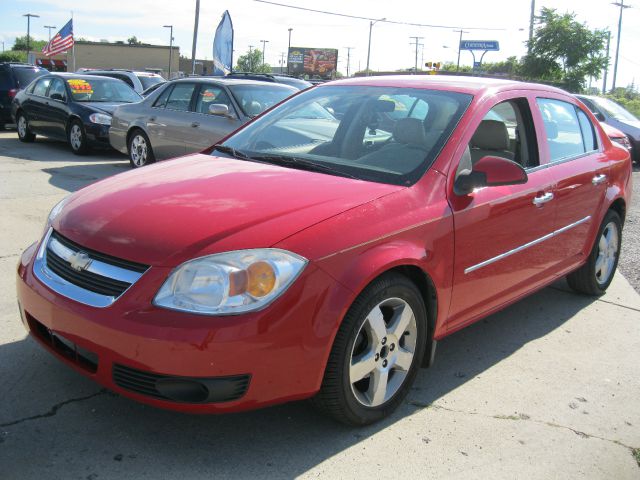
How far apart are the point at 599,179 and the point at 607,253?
80 centimetres

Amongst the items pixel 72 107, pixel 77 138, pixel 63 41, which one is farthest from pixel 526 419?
pixel 63 41

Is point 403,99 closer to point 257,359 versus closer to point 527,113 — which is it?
point 527,113

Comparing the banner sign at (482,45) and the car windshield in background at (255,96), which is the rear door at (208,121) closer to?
the car windshield in background at (255,96)

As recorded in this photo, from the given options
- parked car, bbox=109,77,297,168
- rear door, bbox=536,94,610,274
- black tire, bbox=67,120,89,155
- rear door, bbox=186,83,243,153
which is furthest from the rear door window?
rear door, bbox=536,94,610,274

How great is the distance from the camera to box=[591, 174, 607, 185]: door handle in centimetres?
474

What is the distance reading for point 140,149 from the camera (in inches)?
397

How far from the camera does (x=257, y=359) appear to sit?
2.55 m

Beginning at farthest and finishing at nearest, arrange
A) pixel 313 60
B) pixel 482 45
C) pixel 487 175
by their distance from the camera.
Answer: pixel 313 60 < pixel 482 45 < pixel 487 175

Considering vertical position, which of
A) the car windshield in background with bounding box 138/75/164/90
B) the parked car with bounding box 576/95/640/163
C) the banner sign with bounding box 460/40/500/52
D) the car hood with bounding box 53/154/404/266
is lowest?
the car hood with bounding box 53/154/404/266

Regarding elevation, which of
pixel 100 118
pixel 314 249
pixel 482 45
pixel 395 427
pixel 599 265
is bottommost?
pixel 395 427

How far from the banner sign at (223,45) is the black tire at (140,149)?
433 inches

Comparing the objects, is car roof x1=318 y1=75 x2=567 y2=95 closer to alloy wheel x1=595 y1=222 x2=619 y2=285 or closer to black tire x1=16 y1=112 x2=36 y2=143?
alloy wheel x1=595 y1=222 x2=619 y2=285

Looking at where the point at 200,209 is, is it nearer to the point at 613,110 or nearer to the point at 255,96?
the point at 255,96

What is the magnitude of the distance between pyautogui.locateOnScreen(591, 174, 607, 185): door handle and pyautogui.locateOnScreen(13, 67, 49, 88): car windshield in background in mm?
14898
